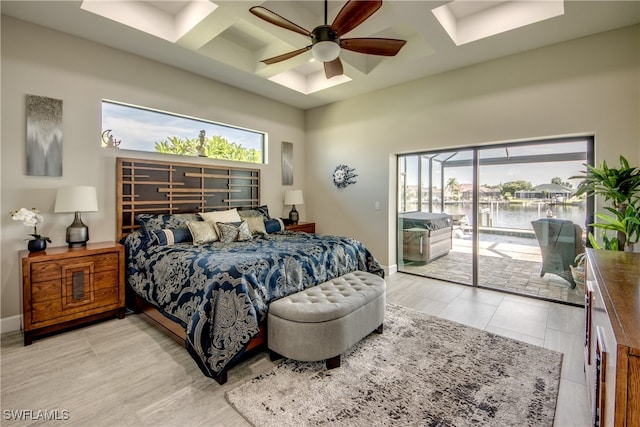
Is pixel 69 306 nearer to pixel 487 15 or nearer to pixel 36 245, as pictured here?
pixel 36 245

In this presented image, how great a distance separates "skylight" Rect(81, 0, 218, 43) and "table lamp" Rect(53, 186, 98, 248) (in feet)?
5.75

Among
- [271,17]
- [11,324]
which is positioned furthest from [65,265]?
[271,17]

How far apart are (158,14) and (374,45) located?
2.46 metres

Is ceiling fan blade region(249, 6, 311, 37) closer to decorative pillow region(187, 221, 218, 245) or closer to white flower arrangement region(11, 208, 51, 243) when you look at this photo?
decorative pillow region(187, 221, 218, 245)

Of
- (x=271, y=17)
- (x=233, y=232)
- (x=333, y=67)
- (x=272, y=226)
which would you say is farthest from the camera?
(x=272, y=226)

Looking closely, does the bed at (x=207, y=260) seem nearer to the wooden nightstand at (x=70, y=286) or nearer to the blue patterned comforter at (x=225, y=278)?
the blue patterned comforter at (x=225, y=278)

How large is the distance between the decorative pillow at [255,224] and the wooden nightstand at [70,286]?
1492 millimetres

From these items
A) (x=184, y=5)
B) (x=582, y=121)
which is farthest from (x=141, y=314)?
(x=582, y=121)

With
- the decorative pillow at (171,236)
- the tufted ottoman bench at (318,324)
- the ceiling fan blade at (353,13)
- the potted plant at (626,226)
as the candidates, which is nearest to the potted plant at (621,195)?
the potted plant at (626,226)

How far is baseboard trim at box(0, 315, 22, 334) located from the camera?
2.89 meters

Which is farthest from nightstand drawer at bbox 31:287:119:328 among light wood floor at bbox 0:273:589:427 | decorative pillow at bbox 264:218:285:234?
decorative pillow at bbox 264:218:285:234

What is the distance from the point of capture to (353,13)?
2.22 m

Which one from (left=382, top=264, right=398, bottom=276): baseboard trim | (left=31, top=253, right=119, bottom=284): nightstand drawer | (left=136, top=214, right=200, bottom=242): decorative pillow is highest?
(left=136, top=214, right=200, bottom=242): decorative pillow

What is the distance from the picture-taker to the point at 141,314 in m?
3.30
